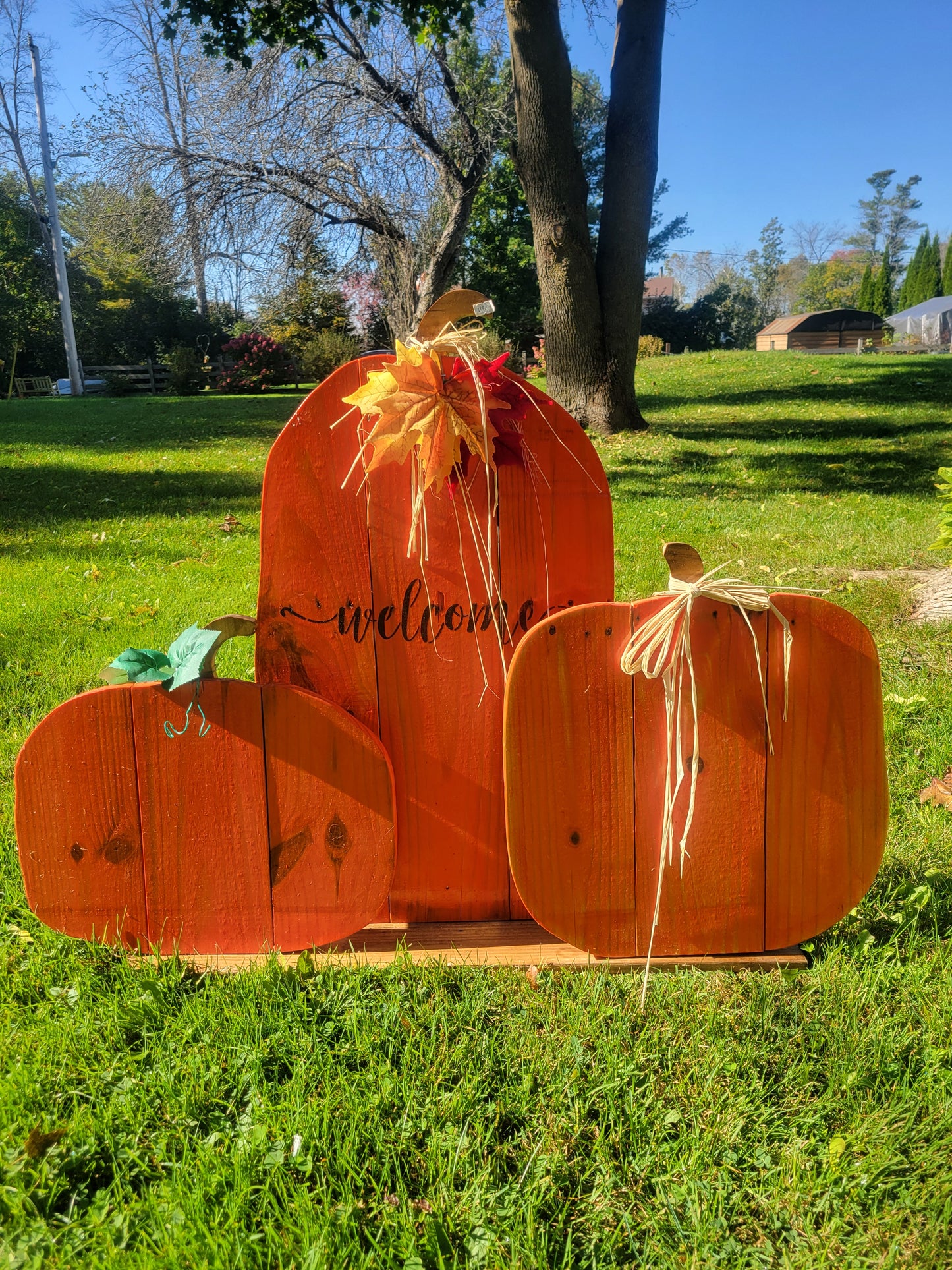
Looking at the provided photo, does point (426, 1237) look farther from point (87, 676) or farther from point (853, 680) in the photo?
point (87, 676)

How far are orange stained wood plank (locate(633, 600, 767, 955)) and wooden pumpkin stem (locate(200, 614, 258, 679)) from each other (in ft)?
2.98

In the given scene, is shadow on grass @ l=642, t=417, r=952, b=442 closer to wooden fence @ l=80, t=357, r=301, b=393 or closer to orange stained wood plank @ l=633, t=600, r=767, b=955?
orange stained wood plank @ l=633, t=600, r=767, b=955

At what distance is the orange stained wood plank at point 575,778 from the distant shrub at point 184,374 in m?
26.5

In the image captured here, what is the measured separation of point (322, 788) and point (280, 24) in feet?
34.8

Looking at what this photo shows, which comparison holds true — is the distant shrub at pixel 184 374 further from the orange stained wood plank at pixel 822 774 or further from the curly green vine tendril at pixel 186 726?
the orange stained wood plank at pixel 822 774

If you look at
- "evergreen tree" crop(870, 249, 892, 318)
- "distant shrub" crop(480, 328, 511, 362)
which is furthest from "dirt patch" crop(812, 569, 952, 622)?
"evergreen tree" crop(870, 249, 892, 318)

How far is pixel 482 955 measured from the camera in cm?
197

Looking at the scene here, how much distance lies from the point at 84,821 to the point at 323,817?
1.71ft

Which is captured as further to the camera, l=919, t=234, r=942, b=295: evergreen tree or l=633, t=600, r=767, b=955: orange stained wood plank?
l=919, t=234, r=942, b=295: evergreen tree

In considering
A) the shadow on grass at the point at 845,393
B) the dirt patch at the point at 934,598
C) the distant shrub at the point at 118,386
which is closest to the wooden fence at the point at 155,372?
the distant shrub at the point at 118,386

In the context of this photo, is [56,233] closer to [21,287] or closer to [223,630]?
[21,287]

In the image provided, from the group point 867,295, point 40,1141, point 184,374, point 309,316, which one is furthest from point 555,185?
point 867,295

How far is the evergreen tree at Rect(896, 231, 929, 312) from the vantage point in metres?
55.9

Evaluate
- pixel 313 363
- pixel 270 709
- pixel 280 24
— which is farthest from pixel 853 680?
pixel 313 363
